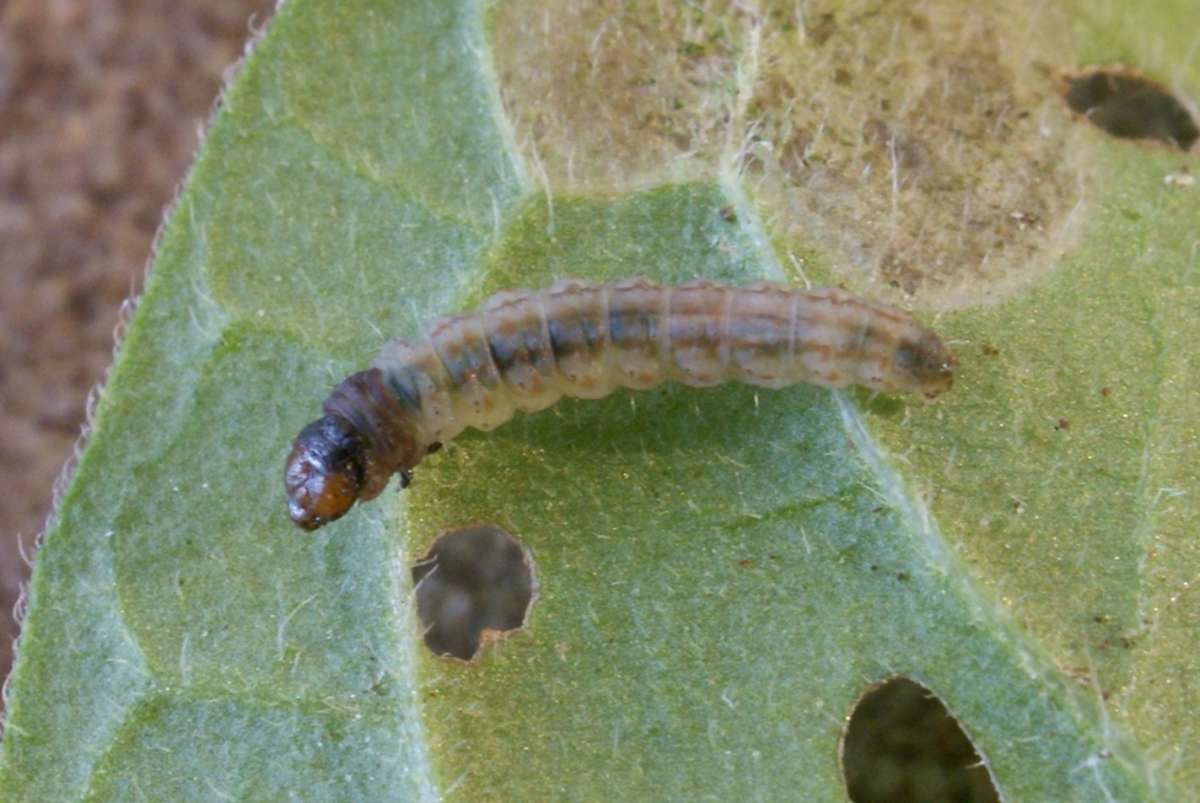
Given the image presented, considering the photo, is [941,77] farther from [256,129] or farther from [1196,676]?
[256,129]

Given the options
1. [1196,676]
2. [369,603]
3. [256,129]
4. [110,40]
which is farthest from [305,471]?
[110,40]

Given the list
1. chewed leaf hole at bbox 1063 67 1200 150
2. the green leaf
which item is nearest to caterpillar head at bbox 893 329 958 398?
the green leaf

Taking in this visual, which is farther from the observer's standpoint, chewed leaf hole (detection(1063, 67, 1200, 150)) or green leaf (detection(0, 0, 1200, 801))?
chewed leaf hole (detection(1063, 67, 1200, 150))

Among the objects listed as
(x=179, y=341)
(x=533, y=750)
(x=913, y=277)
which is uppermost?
(x=179, y=341)

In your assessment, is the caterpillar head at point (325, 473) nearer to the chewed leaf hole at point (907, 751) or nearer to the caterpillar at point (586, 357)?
the caterpillar at point (586, 357)

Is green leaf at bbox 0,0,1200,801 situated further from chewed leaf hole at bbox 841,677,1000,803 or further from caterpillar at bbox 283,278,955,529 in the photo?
chewed leaf hole at bbox 841,677,1000,803

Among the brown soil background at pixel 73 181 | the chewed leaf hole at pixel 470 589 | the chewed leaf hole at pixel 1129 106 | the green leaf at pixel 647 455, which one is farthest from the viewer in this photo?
the brown soil background at pixel 73 181

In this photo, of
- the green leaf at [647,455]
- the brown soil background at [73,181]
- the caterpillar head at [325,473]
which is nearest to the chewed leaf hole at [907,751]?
the green leaf at [647,455]

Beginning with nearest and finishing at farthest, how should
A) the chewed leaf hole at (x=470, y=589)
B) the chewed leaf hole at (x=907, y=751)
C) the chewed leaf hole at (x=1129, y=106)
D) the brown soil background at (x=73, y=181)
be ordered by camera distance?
the chewed leaf hole at (x=907, y=751) → the chewed leaf hole at (x=1129, y=106) → the chewed leaf hole at (x=470, y=589) → the brown soil background at (x=73, y=181)
